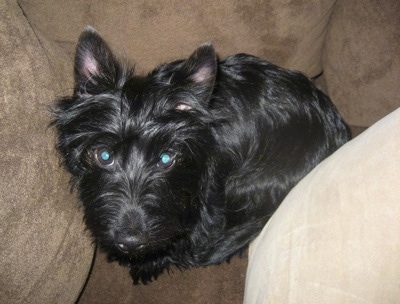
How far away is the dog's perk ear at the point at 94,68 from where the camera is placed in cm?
178

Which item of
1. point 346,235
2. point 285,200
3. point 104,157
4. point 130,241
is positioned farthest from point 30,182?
point 346,235

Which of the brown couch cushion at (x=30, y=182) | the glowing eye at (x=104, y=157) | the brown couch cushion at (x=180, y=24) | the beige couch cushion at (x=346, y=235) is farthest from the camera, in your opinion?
the brown couch cushion at (x=180, y=24)

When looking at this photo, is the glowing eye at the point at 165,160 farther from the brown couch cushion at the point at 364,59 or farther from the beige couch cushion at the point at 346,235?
the brown couch cushion at the point at 364,59

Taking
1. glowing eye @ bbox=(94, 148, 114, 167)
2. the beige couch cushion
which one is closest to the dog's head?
glowing eye @ bbox=(94, 148, 114, 167)

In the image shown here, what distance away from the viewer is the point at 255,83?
87.0 inches

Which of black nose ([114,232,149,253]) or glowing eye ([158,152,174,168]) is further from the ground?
glowing eye ([158,152,174,168])

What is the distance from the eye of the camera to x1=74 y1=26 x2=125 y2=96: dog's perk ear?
5.82 ft

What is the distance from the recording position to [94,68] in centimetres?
186

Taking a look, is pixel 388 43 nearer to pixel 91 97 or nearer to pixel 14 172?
pixel 91 97

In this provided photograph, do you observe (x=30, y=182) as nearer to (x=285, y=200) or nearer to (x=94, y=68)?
(x=94, y=68)

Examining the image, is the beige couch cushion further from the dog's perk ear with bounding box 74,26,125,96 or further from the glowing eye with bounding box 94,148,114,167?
the dog's perk ear with bounding box 74,26,125,96

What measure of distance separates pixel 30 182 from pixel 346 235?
1284 mm

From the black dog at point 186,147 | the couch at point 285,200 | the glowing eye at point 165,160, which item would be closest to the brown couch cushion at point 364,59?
the couch at point 285,200

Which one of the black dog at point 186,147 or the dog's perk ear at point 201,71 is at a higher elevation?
the dog's perk ear at point 201,71
